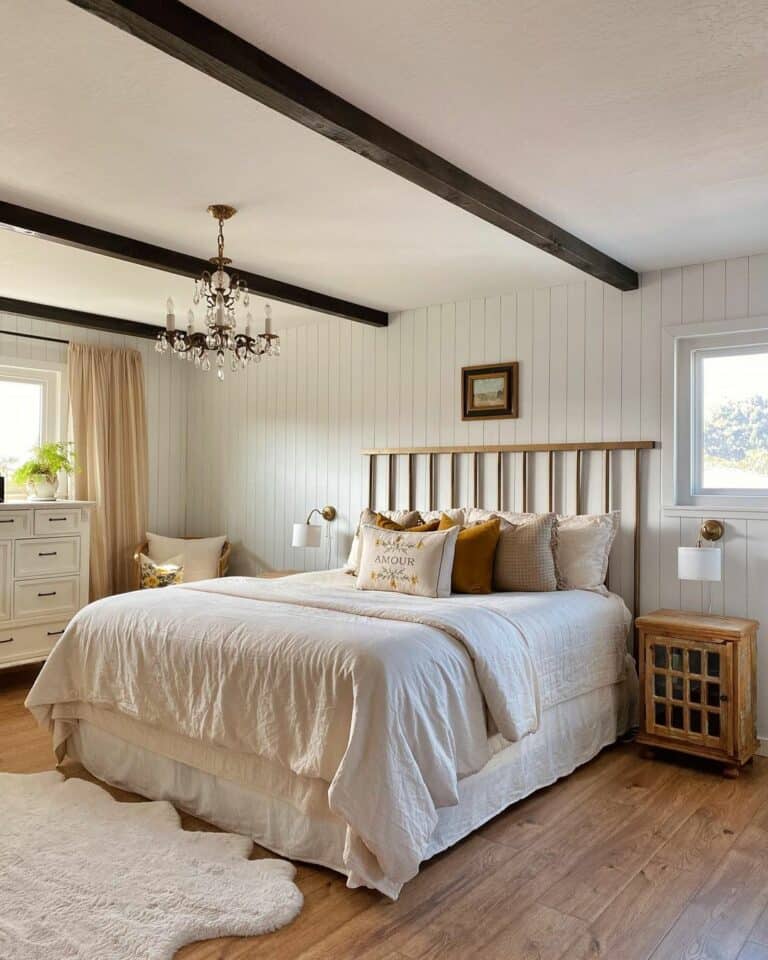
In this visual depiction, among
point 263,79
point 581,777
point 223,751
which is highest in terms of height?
point 263,79

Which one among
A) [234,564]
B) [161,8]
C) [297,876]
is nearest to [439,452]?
[234,564]

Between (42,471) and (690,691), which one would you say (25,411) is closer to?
(42,471)

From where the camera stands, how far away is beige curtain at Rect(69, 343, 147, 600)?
5.59 metres

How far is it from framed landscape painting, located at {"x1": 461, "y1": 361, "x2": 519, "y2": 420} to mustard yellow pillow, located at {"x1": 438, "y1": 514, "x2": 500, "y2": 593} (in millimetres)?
1013

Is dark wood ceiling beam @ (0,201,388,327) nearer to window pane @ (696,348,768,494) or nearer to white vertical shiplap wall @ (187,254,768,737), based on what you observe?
white vertical shiplap wall @ (187,254,768,737)

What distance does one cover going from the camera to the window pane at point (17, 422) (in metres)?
5.30

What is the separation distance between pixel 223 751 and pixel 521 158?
2.34 meters

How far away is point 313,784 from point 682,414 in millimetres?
2659

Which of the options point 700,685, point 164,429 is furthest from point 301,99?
point 164,429

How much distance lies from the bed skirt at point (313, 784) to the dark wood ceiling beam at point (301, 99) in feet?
6.56

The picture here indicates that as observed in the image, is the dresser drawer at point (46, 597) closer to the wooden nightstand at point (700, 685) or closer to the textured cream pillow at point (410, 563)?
the textured cream pillow at point (410, 563)

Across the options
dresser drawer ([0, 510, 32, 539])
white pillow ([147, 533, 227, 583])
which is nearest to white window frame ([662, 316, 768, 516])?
white pillow ([147, 533, 227, 583])

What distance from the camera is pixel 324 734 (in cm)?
244

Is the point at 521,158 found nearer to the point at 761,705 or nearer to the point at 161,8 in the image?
the point at 161,8
